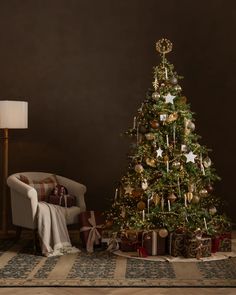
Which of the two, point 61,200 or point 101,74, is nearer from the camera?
point 61,200

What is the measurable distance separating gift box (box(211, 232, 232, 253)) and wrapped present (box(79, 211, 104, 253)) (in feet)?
3.90

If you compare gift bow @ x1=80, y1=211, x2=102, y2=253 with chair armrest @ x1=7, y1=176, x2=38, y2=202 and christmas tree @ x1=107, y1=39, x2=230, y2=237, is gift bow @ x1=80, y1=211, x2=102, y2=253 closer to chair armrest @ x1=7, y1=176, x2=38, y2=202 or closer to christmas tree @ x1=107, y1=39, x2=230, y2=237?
christmas tree @ x1=107, y1=39, x2=230, y2=237

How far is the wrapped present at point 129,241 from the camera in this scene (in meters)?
5.52

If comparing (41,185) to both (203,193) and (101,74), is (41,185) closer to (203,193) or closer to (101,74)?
(101,74)

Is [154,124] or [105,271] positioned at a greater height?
[154,124]

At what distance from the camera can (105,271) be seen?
4758 mm

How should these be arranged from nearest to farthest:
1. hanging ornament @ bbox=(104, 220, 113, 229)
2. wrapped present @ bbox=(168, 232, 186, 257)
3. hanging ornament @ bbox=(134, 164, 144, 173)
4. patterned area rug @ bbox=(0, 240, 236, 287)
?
1. patterned area rug @ bbox=(0, 240, 236, 287)
2. wrapped present @ bbox=(168, 232, 186, 257)
3. hanging ornament @ bbox=(134, 164, 144, 173)
4. hanging ornament @ bbox=(104, 220, 113, 229)

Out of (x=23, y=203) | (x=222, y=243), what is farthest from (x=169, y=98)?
(x=23, y=203)

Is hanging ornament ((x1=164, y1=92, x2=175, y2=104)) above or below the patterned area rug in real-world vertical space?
above

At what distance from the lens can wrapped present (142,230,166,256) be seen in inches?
214

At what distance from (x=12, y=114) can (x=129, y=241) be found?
1.93 m

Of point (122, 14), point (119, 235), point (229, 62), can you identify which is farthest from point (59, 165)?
point (229, 62)

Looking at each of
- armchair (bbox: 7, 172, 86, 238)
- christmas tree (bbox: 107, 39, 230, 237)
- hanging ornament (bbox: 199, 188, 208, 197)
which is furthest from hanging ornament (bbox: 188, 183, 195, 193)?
armchair (bbox: 7, 172, 86, 238)

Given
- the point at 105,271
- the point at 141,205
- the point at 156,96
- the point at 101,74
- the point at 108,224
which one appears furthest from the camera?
the point at 101,74
